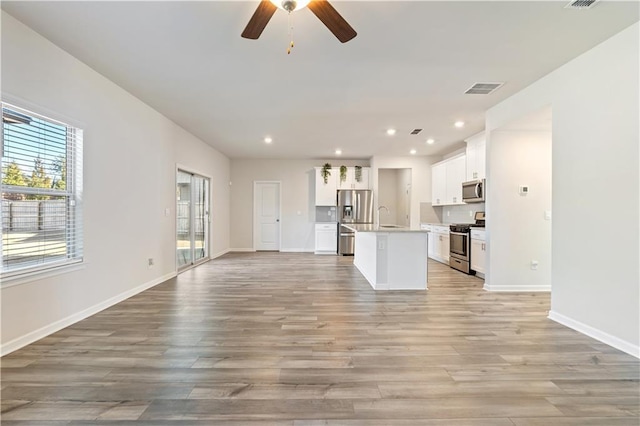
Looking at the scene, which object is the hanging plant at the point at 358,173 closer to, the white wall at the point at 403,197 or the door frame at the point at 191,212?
the white wall at the point at 403,197

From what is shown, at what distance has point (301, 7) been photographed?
189cm

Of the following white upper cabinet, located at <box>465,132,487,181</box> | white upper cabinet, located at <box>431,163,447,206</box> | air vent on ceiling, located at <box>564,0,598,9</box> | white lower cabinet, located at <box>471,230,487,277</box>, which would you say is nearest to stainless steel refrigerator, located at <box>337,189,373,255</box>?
white upper cabinet, located at <box>431,163,447,206</box>

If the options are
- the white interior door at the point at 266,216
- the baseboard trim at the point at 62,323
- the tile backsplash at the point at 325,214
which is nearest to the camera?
the baseboard trim at the point at 62,323

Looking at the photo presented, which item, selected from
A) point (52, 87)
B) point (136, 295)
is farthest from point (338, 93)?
point (136, 295)

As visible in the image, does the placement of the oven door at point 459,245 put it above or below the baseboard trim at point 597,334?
above

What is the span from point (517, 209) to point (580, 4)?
2.83 meters

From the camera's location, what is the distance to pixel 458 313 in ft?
11.4

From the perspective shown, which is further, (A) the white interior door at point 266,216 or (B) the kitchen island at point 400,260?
(A) the white interior door at point 266,216

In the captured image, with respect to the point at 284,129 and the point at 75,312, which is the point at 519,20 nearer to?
the point at 284,129

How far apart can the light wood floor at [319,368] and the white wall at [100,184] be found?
29 centimetres

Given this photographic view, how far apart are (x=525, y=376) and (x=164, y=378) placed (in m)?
2.51

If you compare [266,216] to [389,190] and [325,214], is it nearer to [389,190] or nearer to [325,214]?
[325,214]

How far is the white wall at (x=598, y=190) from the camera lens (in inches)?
100.0

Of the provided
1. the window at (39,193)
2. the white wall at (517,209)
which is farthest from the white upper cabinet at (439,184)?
the window at (39,193)
